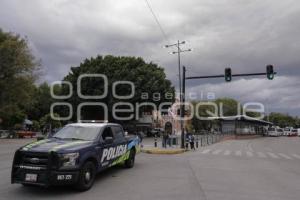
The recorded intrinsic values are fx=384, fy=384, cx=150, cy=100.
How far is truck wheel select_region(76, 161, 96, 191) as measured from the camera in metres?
10.2

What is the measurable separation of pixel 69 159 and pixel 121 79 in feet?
159

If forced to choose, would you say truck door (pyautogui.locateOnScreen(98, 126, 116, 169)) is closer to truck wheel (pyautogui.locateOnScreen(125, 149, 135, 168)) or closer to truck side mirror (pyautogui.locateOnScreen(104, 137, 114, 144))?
truck side mirror (pyautogui.locateOnScreen(104, 137, 114, 144))

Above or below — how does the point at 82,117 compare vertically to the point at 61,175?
above

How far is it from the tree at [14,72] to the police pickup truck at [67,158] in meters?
33.2

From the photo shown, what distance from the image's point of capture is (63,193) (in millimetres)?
10055

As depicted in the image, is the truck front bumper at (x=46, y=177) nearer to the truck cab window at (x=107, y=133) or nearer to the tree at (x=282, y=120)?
the truck cab window at (x=107, y=133)

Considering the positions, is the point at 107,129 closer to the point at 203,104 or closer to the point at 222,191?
the point at 222,191

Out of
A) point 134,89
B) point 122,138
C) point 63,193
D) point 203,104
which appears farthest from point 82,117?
point 203,104

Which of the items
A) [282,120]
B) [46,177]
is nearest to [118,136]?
[46,177]

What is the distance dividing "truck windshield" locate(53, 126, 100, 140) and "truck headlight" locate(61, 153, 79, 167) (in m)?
1.58

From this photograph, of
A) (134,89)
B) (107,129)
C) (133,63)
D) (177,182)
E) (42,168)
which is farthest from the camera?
(133,63)

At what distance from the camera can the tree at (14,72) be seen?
140ft

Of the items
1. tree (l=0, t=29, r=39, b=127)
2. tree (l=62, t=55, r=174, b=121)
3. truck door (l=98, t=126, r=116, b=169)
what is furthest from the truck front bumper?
tree (l=62, t=55, r=174, b=121)

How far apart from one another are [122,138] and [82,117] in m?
46.2
